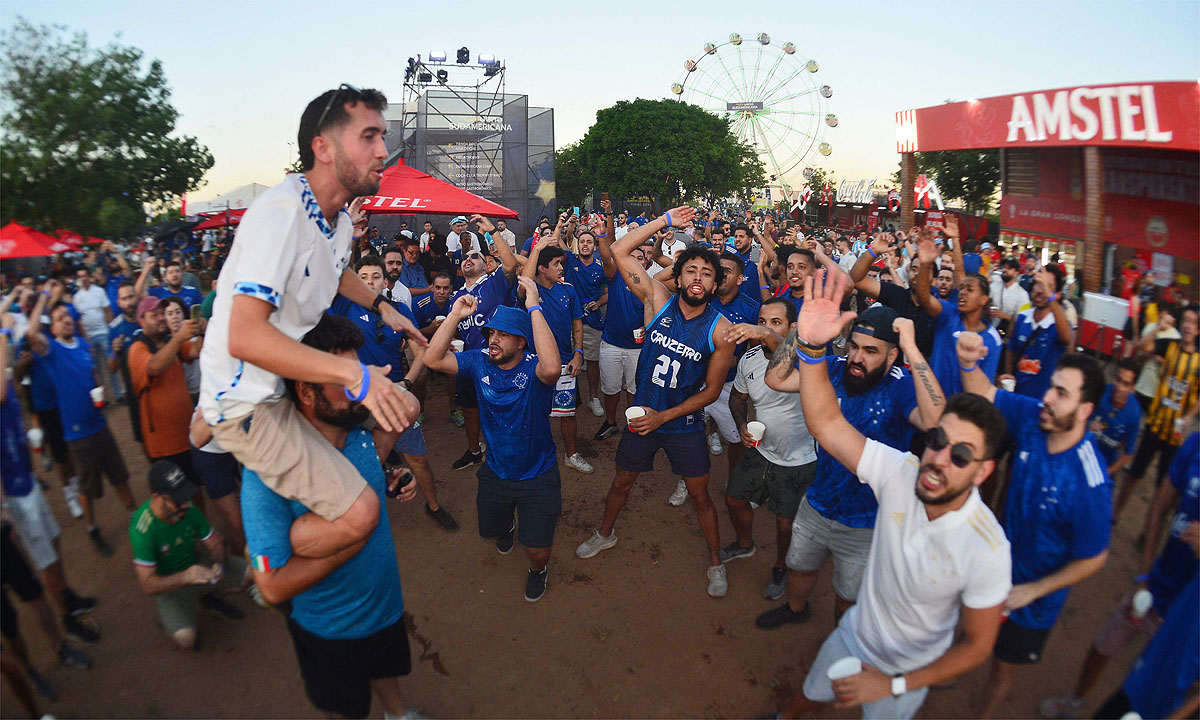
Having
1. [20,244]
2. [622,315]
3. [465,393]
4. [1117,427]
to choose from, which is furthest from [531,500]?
[20,244]

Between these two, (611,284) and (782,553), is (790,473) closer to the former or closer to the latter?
(782,553)

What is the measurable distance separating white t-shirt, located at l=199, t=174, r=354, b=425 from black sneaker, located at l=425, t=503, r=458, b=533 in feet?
11.8

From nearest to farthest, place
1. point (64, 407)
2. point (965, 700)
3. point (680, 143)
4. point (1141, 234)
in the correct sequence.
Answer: point (965, 700)
point (64, 407)
point (1141, 234)
point (680, 143)

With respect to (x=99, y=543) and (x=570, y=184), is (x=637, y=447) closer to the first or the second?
(x=99, y=543)

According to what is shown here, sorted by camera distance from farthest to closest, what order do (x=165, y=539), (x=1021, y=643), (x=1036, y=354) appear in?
(x=1036, y=354)
(x=165, y=539)
(x=1021, y=643)

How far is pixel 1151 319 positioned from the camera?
21.8 ft

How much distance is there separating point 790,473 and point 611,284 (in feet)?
11.5

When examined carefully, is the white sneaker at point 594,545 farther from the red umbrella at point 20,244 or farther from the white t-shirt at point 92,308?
the red umbrella at point 20,244

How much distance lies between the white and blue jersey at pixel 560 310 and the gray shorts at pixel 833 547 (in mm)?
3424

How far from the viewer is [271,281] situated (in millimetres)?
1834

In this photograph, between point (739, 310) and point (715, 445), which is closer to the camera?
point (739, 310)

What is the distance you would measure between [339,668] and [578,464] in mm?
4089

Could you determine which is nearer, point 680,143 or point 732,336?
point 732,336

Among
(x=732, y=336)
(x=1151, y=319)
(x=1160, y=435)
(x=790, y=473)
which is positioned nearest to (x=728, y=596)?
(x=790, y=473)
